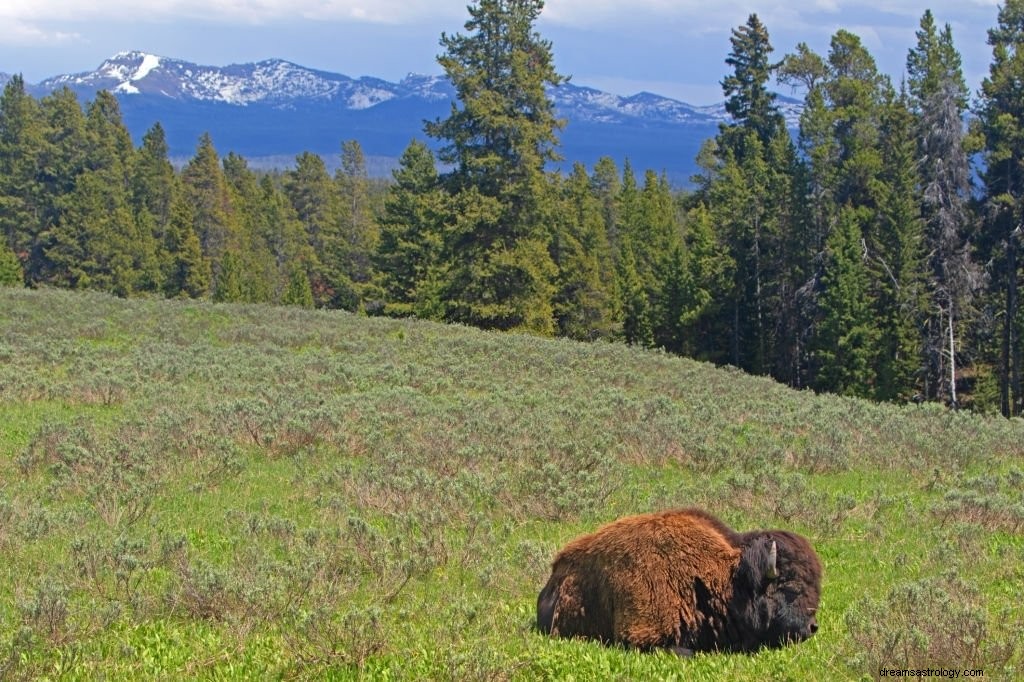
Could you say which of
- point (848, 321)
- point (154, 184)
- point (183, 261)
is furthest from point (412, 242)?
point (154, 184)

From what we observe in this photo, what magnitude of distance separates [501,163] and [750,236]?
48.0 feet

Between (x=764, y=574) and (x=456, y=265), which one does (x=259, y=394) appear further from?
(x=456, y=265)

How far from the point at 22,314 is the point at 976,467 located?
26.8m

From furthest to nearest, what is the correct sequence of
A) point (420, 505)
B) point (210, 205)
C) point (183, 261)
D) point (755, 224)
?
point (210, 205)
point (183, 261)
point (755, 224)
point (420, 505)

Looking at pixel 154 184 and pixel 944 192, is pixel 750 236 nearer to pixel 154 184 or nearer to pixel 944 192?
pixel 944 192

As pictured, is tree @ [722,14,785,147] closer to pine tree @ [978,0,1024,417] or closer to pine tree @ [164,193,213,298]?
pine tree @ [978,0,1024,417]

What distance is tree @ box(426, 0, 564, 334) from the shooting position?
45.9 m

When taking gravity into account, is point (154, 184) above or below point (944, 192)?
above

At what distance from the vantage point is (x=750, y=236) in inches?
2013

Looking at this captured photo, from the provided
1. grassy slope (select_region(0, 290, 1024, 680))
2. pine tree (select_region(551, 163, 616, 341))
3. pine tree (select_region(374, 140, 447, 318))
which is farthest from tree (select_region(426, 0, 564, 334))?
grassy slope (select_region(0, 290, 1024, 680))

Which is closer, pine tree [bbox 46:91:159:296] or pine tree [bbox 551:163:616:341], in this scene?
pine tree [bbox 551:163:616:341]

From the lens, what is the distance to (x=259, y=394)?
18703 mm

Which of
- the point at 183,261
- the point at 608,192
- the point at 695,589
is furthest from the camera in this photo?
the point at 608,192

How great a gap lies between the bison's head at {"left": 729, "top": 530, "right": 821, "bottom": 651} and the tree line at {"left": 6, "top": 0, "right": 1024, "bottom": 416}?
38.3 meters
